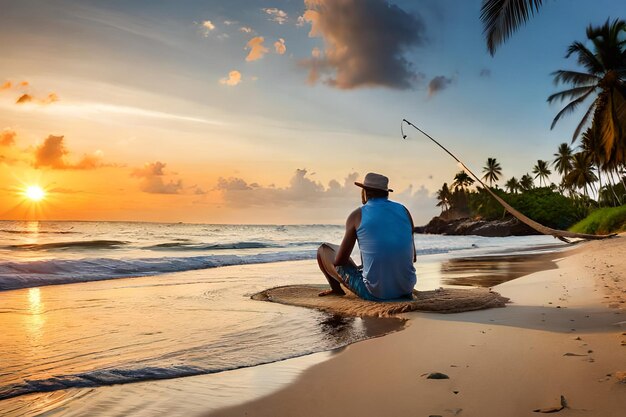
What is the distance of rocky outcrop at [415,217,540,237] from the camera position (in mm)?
54500

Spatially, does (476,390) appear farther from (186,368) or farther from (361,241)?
(361,241)

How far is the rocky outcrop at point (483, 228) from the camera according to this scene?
179 ft

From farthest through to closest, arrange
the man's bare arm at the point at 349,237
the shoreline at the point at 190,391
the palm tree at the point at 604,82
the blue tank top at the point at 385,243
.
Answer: the palm tree at the point at 604,82 < the man's bare arm at the point at 349,237 < the blue tank top at the point at 385,243 < the shoreline at the point at 190,391

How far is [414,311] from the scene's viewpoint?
191 inches

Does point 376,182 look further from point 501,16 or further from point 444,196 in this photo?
point 444,196

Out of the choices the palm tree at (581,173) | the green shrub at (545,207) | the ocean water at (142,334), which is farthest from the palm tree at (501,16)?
the green shrub at (545,207)

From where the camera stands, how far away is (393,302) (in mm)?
5184

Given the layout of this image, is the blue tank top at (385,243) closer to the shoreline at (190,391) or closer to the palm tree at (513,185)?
the shoreline at (190,391)

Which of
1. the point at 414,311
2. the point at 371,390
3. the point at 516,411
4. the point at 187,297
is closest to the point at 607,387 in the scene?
the point at 516,411

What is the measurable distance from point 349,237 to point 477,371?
2.79 m

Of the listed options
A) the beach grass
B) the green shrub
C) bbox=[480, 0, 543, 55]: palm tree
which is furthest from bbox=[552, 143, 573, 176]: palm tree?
bbox=[480, 0, 543, 55]: palm tree

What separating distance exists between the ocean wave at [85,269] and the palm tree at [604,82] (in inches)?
744

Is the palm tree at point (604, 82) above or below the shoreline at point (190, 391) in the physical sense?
above

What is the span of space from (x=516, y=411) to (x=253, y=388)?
1.34m
